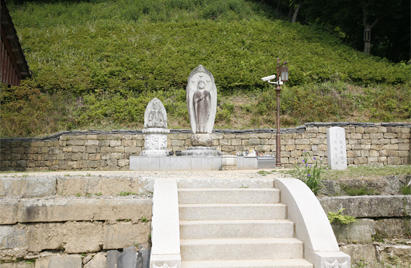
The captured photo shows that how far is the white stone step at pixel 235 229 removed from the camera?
4.14 meters

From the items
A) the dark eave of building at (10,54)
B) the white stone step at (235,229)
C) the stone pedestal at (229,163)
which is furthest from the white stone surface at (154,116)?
the white stone step at (235,229)

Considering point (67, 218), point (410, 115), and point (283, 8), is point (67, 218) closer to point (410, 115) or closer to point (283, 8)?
point (410, 115)

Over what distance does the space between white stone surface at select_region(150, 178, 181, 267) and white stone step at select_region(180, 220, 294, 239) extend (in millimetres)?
310

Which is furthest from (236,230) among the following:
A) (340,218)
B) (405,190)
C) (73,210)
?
(405,190)

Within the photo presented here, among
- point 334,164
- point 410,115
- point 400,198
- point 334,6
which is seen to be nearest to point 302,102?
point 410,115

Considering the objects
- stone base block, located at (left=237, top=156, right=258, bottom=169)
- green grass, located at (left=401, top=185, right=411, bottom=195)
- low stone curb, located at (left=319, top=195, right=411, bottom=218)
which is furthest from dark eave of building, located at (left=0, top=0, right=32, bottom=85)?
green grass, located at (left=401, top=185, right=411, bottom=195)

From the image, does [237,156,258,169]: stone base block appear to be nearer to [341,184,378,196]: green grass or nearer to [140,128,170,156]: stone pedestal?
[140,128,170,156]: stone pedestal

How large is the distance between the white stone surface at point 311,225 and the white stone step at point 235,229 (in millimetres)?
203

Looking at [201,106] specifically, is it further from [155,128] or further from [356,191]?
[356,191]

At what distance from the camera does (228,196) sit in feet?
15.6

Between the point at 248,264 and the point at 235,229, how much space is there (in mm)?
573

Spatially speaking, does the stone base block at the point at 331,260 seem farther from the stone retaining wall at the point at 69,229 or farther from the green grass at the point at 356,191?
the stone retaining wall at the point at 69,229

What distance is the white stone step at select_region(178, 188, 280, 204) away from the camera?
471 centimetres

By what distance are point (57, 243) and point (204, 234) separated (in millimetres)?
2112
